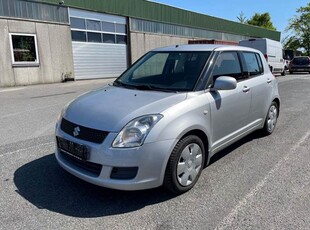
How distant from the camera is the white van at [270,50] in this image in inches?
823

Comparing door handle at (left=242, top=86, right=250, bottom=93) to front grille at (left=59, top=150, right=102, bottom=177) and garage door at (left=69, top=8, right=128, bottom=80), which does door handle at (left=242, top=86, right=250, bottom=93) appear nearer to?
front grille at (left=59, top=150, right=102, bottom=177)

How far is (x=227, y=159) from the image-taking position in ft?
14.8

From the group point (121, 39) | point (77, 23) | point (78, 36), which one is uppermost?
point (77, 23)

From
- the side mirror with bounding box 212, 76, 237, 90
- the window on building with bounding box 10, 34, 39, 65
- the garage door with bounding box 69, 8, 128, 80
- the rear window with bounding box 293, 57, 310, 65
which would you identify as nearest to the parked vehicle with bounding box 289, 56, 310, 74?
the rear window with bounding box 293, 57, 310, 65

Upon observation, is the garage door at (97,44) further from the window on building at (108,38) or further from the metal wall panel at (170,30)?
the metal wall panel at (170,30)

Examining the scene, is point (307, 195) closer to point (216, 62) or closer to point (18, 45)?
point (216, 62)

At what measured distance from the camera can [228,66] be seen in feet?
14.4

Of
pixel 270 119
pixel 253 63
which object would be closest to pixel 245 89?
pixel 253 63

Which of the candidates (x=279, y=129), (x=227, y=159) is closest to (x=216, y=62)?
(x=227, y=159)

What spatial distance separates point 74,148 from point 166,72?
1745 millimetres

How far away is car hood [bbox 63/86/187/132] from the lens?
3102 millimetres

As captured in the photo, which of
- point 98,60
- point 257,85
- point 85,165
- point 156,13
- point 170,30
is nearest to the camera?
point 85,165

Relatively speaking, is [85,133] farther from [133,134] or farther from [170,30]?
[170,30]

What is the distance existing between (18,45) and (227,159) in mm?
14805
